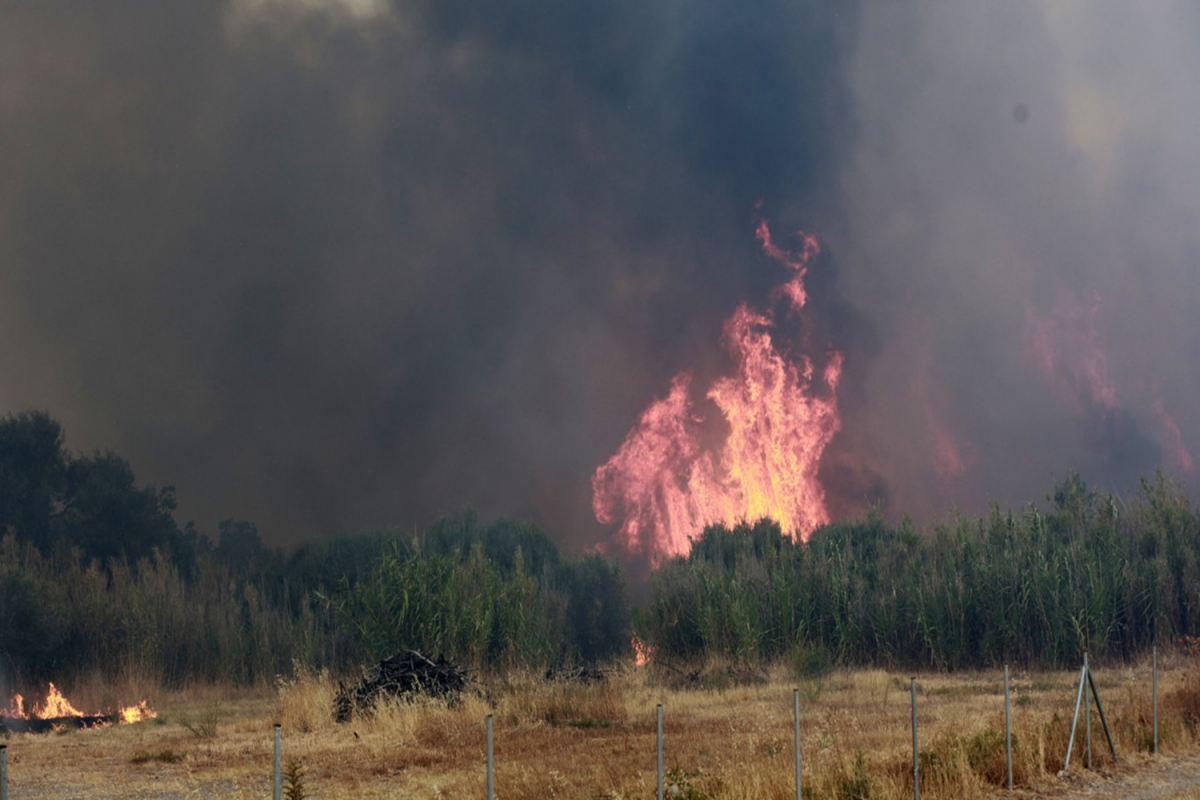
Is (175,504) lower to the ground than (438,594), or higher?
higher

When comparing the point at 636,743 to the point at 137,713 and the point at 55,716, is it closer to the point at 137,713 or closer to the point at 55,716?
the point at 137,713

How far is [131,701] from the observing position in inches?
1123

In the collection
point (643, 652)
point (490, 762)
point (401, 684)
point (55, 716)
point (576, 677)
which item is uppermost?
point (490, 762)

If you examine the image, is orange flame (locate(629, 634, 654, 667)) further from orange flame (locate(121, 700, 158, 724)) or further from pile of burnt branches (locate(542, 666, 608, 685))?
orange flame (locate(121, 700, 158, 724))

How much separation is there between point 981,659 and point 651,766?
61.2 feet

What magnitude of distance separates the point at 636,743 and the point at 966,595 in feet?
53.3

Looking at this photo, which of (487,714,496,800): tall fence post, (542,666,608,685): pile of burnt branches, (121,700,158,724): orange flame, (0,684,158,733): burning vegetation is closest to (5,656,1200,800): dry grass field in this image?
(542,666,608,685): pile of burnt branches

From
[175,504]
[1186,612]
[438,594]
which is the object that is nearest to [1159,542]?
[1186,612]

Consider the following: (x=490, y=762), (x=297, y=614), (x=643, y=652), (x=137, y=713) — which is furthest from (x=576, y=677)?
(x=297, y=614)

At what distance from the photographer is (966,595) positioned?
29906mm

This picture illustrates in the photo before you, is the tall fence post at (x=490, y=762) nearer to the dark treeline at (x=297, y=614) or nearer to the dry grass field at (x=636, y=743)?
the dry grass field at (x=636, y=743)

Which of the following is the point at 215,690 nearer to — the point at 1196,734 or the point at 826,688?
the point at 826,688

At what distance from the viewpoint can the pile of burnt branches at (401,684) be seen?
854 inches

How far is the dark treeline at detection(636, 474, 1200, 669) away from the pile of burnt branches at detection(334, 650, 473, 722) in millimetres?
10377
